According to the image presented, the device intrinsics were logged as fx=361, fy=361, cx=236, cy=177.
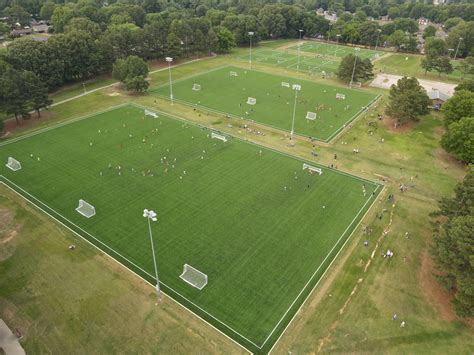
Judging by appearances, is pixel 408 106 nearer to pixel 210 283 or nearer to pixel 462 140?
pixel 462 140

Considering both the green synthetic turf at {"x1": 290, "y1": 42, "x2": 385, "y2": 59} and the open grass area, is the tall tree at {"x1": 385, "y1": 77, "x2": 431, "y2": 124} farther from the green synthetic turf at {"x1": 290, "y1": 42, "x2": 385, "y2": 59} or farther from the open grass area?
the green synthetic turf at {"x1": 290, "y1": 42, "x2": 385, "y2": 59}

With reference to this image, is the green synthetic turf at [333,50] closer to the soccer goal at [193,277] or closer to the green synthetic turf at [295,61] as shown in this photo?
the green synthetic turf at [295,61]

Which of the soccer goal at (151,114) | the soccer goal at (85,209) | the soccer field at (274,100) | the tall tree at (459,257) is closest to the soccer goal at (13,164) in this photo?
the soccer goal at (85,209)

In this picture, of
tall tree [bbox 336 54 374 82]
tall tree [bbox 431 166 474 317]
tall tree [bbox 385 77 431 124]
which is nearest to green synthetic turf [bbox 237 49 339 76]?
tall tree [bbox 336 54 374 82]

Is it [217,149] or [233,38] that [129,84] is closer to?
[217,149]

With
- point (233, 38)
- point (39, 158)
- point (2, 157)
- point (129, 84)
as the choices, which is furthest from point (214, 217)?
point (233, 38)
